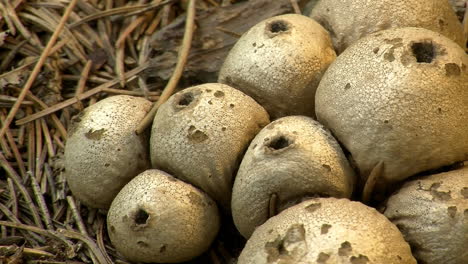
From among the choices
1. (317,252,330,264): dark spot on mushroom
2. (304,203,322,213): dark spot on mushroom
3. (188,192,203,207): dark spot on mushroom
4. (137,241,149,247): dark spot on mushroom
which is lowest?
(137,241,149,247): dark spot on mushroom

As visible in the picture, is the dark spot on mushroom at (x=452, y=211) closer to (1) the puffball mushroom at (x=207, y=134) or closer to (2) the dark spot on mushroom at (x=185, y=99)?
(1) the puffball mushroom at (x=207, y=134)

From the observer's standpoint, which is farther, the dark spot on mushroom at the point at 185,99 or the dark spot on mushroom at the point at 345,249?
the dark spot on mushroom at the point at 185,99

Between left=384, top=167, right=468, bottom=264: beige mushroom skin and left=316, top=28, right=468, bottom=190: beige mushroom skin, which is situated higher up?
left=316, top=28, right=468, bottom=190: beige mushroom skin

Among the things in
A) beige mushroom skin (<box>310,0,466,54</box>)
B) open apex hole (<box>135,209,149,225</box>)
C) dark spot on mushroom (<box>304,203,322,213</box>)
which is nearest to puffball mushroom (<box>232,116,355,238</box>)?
dark spot on mushroom (<box>304,203,322,213</box>)

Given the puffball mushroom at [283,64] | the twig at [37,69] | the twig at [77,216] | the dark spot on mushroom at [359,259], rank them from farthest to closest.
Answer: the twig at [37,69]
the twig at [77,216]
the puffball mushroom at [283,64]
the dark spot on mushroom at [359,259]

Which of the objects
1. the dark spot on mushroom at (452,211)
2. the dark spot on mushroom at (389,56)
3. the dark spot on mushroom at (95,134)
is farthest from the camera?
the dark spot on mushroom at (95,134)

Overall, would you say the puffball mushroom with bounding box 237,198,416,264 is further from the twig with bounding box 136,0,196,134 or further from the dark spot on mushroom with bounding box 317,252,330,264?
the twig with bounding box 136,0,196,134

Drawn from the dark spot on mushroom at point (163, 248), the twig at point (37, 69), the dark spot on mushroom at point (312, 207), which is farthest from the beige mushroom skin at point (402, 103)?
the twig at point (37, 69)

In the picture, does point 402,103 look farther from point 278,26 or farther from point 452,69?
point 278,26

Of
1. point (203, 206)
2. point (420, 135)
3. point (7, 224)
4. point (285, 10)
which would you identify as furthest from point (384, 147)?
point (7, 224)
